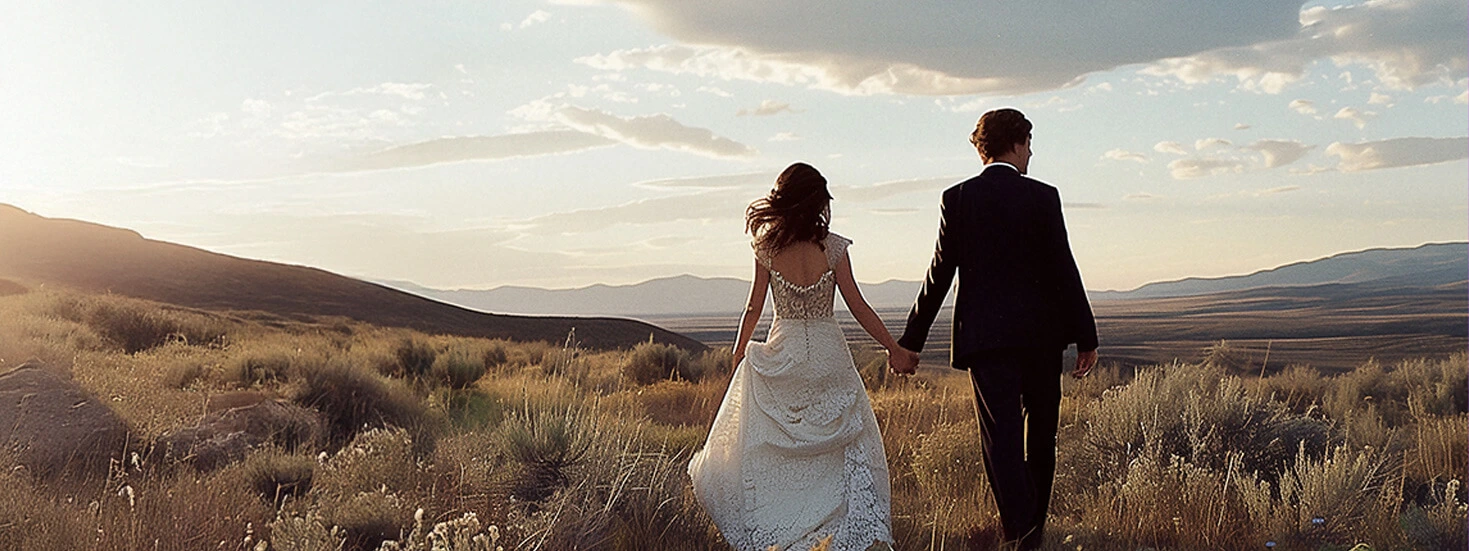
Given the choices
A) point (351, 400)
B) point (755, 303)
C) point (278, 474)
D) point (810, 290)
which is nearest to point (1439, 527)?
point (810, 290)

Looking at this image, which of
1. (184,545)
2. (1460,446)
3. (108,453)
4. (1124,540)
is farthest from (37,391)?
(1460,446)

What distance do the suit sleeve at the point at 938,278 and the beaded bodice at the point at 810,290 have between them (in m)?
0.42

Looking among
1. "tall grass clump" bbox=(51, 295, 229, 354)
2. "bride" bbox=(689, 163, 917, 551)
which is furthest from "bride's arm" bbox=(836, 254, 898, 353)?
"tall grass clump" bbox=(51, 295, 229, 354)

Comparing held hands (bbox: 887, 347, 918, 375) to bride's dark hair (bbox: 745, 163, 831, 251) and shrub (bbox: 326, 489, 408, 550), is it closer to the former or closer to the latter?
bride's dark hair (bbox: 745, 163, 831, 251)

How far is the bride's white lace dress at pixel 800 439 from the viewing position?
5.11 m

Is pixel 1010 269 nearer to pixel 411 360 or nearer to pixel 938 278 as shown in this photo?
pixel 938 278

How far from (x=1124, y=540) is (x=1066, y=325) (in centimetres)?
137

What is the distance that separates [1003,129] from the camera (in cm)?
500

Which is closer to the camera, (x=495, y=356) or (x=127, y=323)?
(x=127, y=323)

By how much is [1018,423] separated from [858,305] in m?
0.92

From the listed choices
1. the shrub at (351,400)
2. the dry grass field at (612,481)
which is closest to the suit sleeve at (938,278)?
the dry grass field at (612,481)

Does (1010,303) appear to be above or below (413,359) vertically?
above

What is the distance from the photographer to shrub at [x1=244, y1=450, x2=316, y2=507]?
21.1ft

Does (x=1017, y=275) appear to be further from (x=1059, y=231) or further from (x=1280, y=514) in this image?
(x=1280, y=514)
